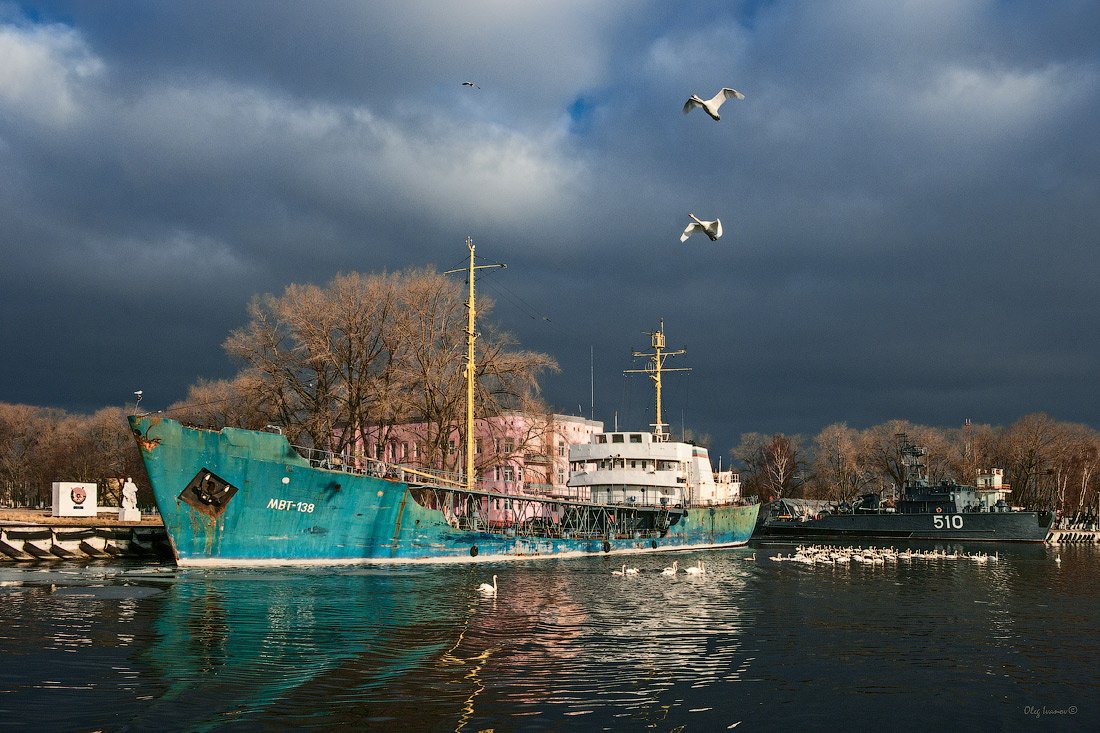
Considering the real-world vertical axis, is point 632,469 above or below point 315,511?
above

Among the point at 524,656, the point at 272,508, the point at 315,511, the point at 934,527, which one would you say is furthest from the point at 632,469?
the point at 524,656

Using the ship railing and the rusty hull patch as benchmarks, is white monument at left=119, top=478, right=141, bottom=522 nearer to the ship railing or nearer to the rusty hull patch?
the ship railing

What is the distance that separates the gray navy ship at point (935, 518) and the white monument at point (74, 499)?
5423 cm

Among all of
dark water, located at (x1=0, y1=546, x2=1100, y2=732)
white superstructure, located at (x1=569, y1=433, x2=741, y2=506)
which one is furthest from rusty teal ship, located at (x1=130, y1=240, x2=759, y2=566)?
white superstructure, located at (x1=569, y1=433, x2=741, y2=506)

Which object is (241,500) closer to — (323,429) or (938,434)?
(323,429)

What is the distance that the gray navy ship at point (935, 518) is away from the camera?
2635 inches

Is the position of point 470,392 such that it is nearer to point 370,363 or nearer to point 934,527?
point 370,363

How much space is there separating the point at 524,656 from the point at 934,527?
6252cm

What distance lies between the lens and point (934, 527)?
68.9m

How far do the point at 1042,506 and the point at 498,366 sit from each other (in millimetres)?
68699

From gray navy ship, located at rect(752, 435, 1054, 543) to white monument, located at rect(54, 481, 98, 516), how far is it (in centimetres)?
5423

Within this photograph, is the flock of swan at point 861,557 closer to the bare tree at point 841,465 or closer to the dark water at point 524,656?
the dark water at point 524,656

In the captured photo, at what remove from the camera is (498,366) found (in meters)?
47.8

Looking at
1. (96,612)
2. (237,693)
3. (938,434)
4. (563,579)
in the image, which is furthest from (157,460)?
(938,434)
